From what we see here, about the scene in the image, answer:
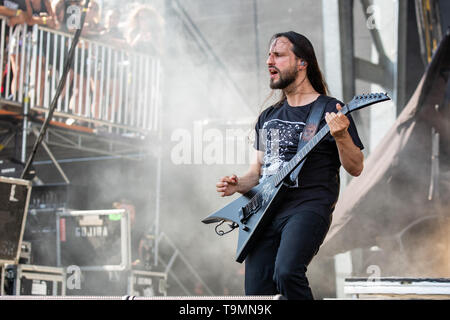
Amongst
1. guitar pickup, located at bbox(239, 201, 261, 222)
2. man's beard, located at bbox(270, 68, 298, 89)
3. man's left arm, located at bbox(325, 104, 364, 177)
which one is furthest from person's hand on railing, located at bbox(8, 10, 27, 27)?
man's left arm, located at bbox(325, 104, 364, 177)

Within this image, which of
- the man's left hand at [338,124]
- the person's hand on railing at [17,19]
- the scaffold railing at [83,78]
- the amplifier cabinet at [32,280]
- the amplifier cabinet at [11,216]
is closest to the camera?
the man's left hand at [338,124]

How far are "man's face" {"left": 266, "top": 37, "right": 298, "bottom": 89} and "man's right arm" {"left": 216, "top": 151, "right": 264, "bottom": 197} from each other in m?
0.37

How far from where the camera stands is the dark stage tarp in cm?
412

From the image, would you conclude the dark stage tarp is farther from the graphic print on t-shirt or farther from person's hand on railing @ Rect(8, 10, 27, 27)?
person's hand on railing @ Rect(8, 10, 27, 27)

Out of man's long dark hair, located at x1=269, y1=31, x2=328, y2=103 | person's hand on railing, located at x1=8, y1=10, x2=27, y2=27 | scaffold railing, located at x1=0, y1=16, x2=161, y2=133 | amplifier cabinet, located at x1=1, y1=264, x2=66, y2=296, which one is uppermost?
person's hand on railing, located at x1=8, y1=10, x2=27, y2=27

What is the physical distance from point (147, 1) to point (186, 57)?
3.46ft

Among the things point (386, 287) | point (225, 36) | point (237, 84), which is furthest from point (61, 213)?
point (225, 36)

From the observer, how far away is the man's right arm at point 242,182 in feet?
8.71

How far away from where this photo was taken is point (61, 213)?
19.6 feet

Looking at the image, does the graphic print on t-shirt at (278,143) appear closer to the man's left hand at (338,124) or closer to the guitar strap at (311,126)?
the guitar strap at (311,126)

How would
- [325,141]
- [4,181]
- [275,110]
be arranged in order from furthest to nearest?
[4,181] → [275,110] → [325,141]

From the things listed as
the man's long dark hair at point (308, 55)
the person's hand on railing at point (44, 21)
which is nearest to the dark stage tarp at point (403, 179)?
the man's long dark hair at point (308, 55)

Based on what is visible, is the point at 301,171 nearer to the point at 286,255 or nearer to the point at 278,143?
the point at 278,143

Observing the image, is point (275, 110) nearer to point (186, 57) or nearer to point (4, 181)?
point (4, 181)
